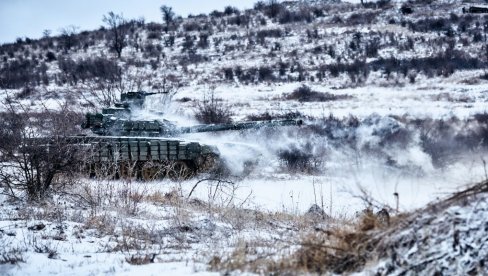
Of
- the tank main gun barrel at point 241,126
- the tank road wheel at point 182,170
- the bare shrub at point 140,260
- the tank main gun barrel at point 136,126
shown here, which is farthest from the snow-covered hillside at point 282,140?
the tank main gun barrel at point 136,126

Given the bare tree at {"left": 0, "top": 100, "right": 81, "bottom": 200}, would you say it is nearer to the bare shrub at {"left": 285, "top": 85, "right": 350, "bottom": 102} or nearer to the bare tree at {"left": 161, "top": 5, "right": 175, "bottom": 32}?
the bare shrub at {"left": 285, "top": 85, "right": 350, "bottom": 102}

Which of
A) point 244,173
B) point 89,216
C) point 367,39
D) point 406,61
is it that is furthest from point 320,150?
point 367,39

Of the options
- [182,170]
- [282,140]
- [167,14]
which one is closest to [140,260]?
[182,170]

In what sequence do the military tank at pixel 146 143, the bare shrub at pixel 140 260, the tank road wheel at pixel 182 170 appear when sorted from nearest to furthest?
1. the bare shrub at pixel 140 260
2. the military tank at pixel 146 143
3. the tank road wheel at pixel 182 170

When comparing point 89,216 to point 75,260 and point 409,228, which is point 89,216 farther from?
point 409,228

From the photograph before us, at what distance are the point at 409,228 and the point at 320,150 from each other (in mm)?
12056

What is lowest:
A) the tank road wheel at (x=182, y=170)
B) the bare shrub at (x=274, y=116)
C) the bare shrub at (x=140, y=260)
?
the tank road wheel at (x=182, y=170)

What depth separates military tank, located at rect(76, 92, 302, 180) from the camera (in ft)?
42.9

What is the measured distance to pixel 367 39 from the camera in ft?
116

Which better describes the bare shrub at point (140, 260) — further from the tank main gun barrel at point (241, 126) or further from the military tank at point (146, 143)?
the tank main gun barrel at point (241, 126)

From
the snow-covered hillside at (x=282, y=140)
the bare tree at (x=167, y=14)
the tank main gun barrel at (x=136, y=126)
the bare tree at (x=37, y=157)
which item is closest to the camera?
the snow-covered hillside at (x=282, y=140)

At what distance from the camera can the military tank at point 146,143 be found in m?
13.1

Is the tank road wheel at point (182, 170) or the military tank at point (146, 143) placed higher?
the military tank at point (146, 143)

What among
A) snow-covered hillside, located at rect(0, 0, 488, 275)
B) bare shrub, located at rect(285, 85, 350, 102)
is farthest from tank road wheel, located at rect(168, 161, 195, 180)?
bare shrub, located at rect(285, 85, 350, 102)
